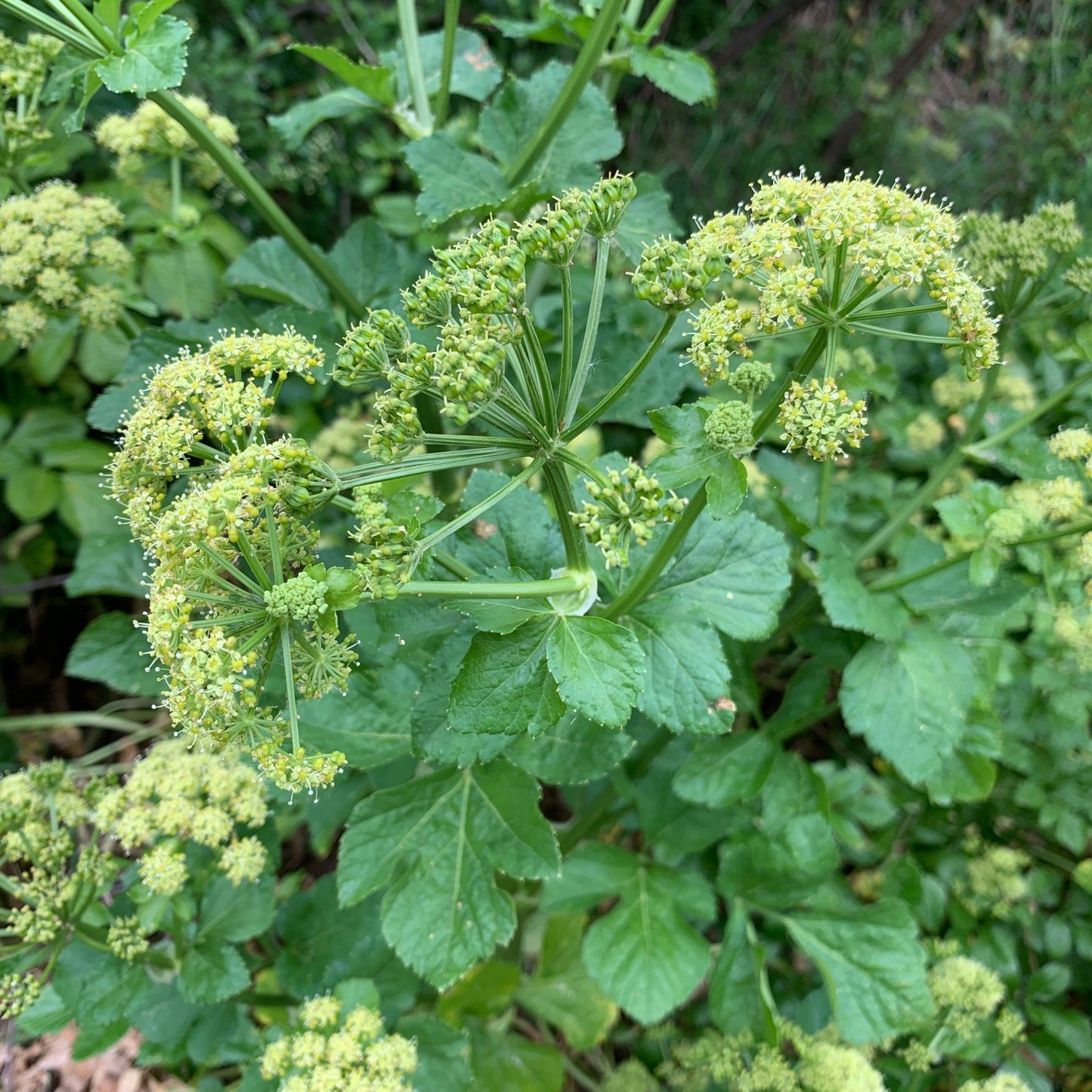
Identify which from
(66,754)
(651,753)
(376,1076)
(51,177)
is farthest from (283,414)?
(376,1076)

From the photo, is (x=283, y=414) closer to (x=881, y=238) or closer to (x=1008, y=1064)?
(x=881, y=238)

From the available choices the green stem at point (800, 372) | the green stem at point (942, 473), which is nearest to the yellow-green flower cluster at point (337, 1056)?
the green stem at point (800, 372)

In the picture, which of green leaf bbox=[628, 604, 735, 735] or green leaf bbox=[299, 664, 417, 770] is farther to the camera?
green leaf bbox=[299, 664, 417, 770]

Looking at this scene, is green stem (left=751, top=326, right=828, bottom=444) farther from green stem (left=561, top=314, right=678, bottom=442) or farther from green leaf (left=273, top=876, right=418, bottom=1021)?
green leaf (left=273, top=876, right=418, bottom=1021)

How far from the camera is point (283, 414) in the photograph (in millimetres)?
4875

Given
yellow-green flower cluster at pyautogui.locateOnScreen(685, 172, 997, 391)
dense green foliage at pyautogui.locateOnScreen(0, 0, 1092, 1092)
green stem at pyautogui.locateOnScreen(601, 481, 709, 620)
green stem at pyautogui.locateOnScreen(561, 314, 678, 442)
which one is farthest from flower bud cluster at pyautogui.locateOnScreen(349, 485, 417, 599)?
yellow-green flower cluster at pyautogui.locateOnScreen(685, 172, 997, 391)

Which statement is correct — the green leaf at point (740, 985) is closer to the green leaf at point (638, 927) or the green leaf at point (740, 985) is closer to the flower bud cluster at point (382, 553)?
the green leaf at point (638, 927)

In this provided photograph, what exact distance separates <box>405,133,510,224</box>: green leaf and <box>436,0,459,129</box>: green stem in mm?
315

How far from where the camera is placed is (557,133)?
2912 millimetres

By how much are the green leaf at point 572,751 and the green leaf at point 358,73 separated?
7.48 ft

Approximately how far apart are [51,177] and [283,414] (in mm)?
1635

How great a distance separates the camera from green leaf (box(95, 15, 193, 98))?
2.21 meters

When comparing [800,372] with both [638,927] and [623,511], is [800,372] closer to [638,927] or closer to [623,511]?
[623,511]

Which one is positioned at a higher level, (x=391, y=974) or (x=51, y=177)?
(x=51, y=177)
